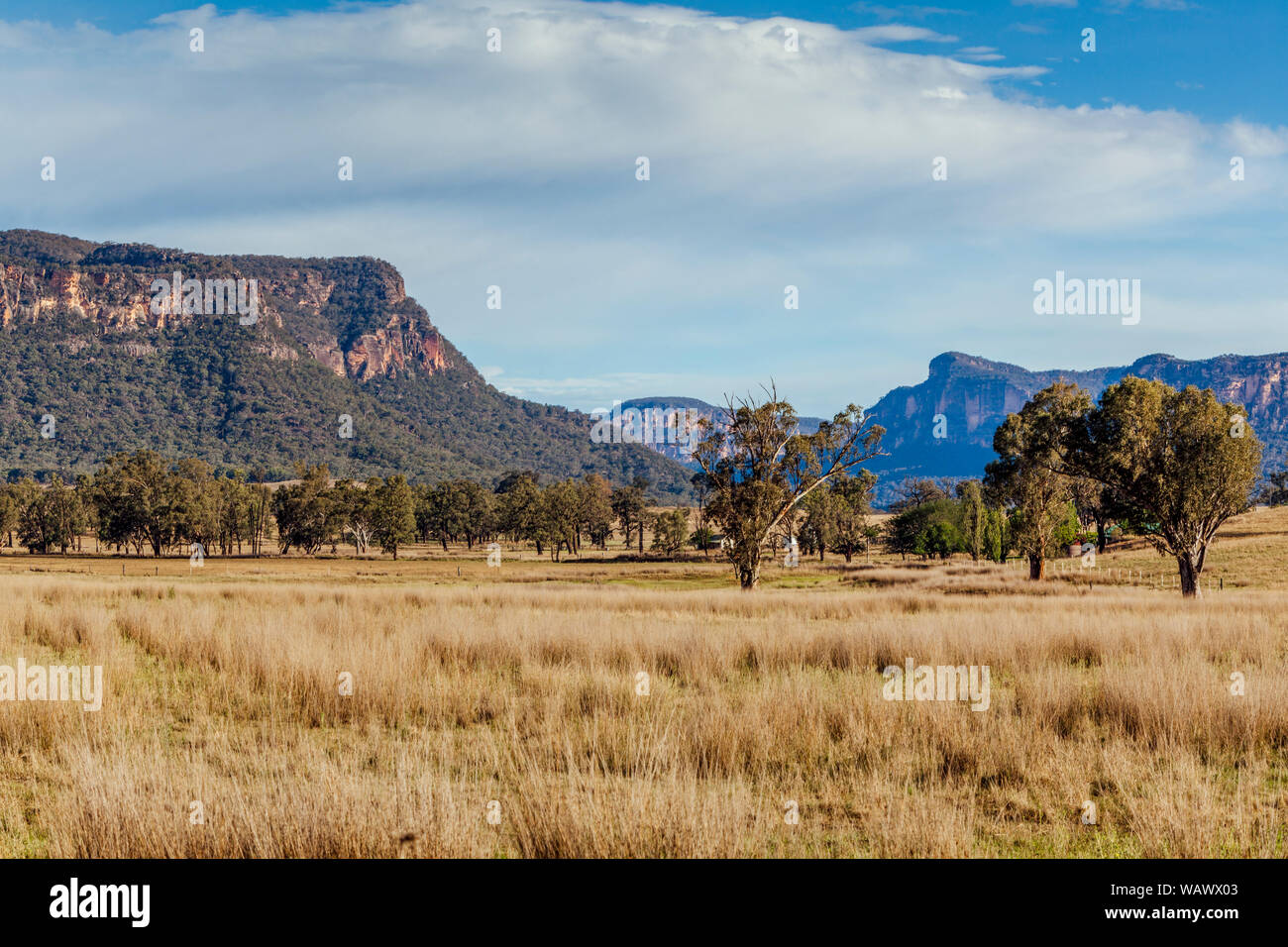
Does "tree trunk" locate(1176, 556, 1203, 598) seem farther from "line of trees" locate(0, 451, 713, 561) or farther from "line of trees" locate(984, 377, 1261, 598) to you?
"line of trees" locate(0, 451, 713, 561)

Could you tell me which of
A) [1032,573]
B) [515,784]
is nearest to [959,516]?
[1032,573]

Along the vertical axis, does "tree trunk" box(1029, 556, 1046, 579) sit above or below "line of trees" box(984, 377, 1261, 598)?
below

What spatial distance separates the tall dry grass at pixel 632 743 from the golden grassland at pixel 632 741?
0.10ft

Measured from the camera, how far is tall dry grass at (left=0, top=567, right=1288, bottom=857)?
478 cm

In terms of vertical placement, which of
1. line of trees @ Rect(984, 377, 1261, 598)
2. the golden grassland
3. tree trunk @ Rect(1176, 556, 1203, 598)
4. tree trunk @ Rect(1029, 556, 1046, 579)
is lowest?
tree trunk @ Rect(1029, 556, 1046, 579)

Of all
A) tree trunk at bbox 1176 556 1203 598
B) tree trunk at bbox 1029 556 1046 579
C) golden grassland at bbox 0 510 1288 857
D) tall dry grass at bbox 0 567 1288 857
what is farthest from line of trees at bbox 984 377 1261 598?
tall dry grass at bbox 0 567 1288 857

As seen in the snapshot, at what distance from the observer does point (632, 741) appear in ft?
20.6

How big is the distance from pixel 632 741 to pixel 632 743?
25 mm

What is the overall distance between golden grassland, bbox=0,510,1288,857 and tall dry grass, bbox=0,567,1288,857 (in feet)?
0.10
